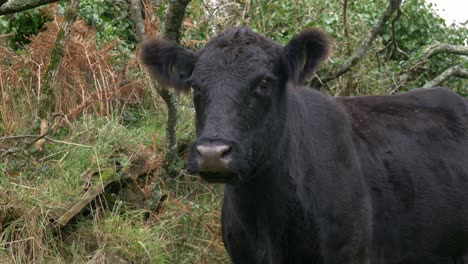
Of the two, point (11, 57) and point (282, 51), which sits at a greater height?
point (282, 51)

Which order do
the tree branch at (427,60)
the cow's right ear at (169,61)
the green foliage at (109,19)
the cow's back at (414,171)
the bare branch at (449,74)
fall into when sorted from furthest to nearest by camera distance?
the green foliage at (109,19) → the tree branch at (427,60) → the bare branch at (449,74) → the cow's back at (414,171) → the cow's right ear at (169,61)

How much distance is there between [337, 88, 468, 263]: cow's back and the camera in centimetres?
561

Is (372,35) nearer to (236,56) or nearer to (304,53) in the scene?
(304,53)

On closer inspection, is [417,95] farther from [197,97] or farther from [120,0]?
[120,0]

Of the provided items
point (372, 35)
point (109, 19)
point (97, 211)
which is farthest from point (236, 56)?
point (109, 19)

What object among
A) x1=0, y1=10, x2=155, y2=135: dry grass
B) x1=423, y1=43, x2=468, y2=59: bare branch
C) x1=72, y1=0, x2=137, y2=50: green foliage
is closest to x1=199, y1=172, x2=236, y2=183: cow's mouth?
x1=0, y1=10, x2=155, y2=135: dry grass

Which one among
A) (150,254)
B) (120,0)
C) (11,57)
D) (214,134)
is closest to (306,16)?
(120,0)

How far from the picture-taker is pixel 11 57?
854 cm

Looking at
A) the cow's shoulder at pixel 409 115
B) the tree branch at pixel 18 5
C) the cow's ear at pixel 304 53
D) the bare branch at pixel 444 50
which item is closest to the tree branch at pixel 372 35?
the bare branch at pixel 444 50

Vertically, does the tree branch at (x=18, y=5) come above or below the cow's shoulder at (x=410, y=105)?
above

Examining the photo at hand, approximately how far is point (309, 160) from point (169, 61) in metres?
1.13

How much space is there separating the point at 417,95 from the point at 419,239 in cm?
129

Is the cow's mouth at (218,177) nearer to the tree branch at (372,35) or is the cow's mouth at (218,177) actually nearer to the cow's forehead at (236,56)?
the cow's forehead at (236,56)

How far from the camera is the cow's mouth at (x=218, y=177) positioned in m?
4.39
